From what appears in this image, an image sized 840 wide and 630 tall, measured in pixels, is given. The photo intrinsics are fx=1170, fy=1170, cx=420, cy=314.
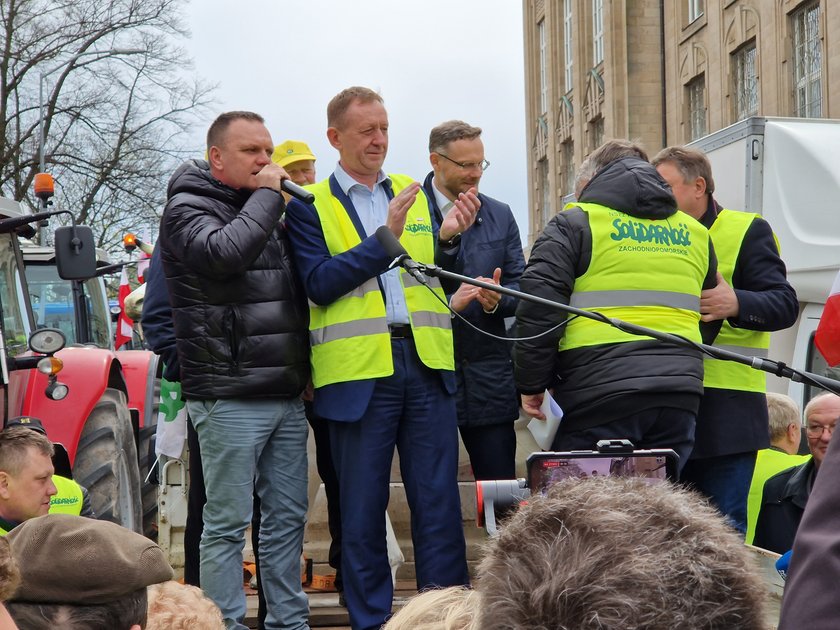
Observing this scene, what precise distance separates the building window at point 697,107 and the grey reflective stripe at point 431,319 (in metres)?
25.5

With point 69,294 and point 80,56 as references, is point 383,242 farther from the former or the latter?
point 80,56

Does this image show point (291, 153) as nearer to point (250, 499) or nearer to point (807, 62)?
point (250, 499)

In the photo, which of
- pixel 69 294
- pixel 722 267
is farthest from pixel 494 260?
pixel 69 294

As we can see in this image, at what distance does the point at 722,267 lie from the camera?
16.1ft

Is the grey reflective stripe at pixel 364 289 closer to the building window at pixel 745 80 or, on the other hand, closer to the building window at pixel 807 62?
the building window at pixel 807 62

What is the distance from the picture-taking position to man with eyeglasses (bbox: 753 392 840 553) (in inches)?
192

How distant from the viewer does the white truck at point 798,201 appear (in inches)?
258

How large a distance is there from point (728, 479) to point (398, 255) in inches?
69.3

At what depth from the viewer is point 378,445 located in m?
4.49

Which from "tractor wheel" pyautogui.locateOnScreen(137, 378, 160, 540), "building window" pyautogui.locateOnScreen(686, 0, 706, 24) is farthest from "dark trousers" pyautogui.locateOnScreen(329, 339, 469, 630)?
"building window" pyautogui.locateOnScreen(686, 0, 706, 24)

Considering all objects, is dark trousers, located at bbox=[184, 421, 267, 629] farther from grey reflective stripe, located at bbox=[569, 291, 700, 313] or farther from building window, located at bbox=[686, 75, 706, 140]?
building window, located at bbox=[686, 75, 706, 140]

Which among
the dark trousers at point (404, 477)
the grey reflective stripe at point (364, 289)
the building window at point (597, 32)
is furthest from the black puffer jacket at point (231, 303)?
the building window at point (597, 32)

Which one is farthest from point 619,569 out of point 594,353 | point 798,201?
point 798,201

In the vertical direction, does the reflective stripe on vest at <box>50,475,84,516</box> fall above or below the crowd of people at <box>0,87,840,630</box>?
below
